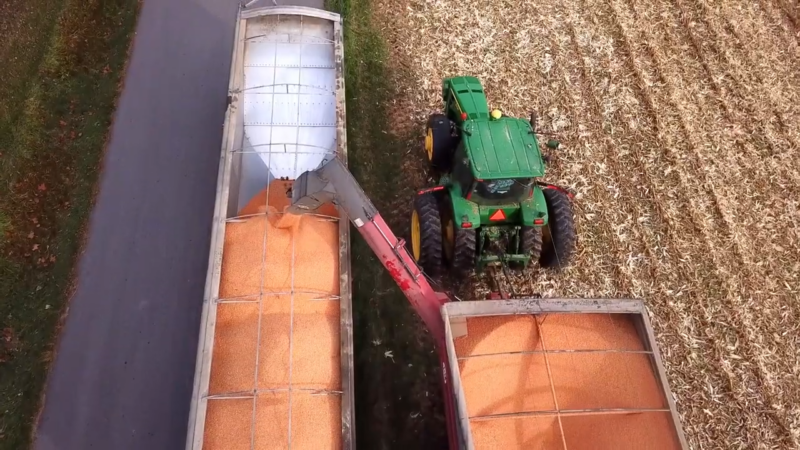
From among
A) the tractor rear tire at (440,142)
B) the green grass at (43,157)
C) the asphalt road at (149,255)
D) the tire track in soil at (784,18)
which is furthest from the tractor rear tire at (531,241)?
the tire track in soil at (784,18)

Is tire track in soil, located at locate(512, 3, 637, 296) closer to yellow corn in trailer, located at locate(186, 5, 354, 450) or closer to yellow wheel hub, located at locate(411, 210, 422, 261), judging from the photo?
yellow wheel hub, located at locate(411, 210, 422, 261)

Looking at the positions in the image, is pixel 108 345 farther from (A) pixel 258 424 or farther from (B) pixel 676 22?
(B) pixel 676 22

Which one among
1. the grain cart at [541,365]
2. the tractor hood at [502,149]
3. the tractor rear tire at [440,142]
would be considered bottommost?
the grain cart at [541,365]

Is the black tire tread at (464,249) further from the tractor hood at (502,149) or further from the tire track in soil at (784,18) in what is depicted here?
the tire track in soil at (784,18)

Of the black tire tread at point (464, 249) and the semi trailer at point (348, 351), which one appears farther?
the black tire tread at point (464, 249)

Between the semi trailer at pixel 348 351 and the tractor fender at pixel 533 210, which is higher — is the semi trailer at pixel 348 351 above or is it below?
below

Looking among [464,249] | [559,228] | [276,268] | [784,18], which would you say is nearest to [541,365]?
[464,249]
